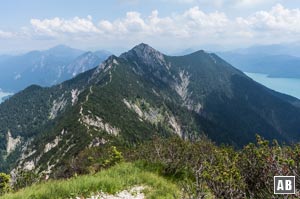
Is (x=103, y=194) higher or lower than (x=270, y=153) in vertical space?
lower

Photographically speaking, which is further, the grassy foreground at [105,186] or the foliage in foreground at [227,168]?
the grassy foreground at [105,186]

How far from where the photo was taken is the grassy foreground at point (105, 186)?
12719mm

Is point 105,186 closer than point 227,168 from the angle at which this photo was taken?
No

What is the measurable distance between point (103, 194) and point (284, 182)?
6893 mm

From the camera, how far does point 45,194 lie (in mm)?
12633

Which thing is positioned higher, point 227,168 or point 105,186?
point 227,168

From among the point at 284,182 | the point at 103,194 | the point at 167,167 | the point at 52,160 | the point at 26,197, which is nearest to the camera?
the point at 284,182

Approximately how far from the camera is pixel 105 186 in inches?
534

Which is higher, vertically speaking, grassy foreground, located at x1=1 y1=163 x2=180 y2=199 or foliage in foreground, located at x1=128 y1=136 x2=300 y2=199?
foliage in foreground, located at x1=128 y1=136 x2=300 y2=199

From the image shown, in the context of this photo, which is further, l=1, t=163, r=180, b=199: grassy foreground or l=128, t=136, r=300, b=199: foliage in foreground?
l=1, t=163, r=180, b=199: grassy foreground

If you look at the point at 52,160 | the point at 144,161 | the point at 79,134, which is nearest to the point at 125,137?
the point at 79,134

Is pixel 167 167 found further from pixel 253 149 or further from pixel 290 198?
pixel 290 198

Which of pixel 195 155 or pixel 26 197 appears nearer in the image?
pixel 26 197

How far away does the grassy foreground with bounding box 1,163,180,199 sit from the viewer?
12.7 metres
